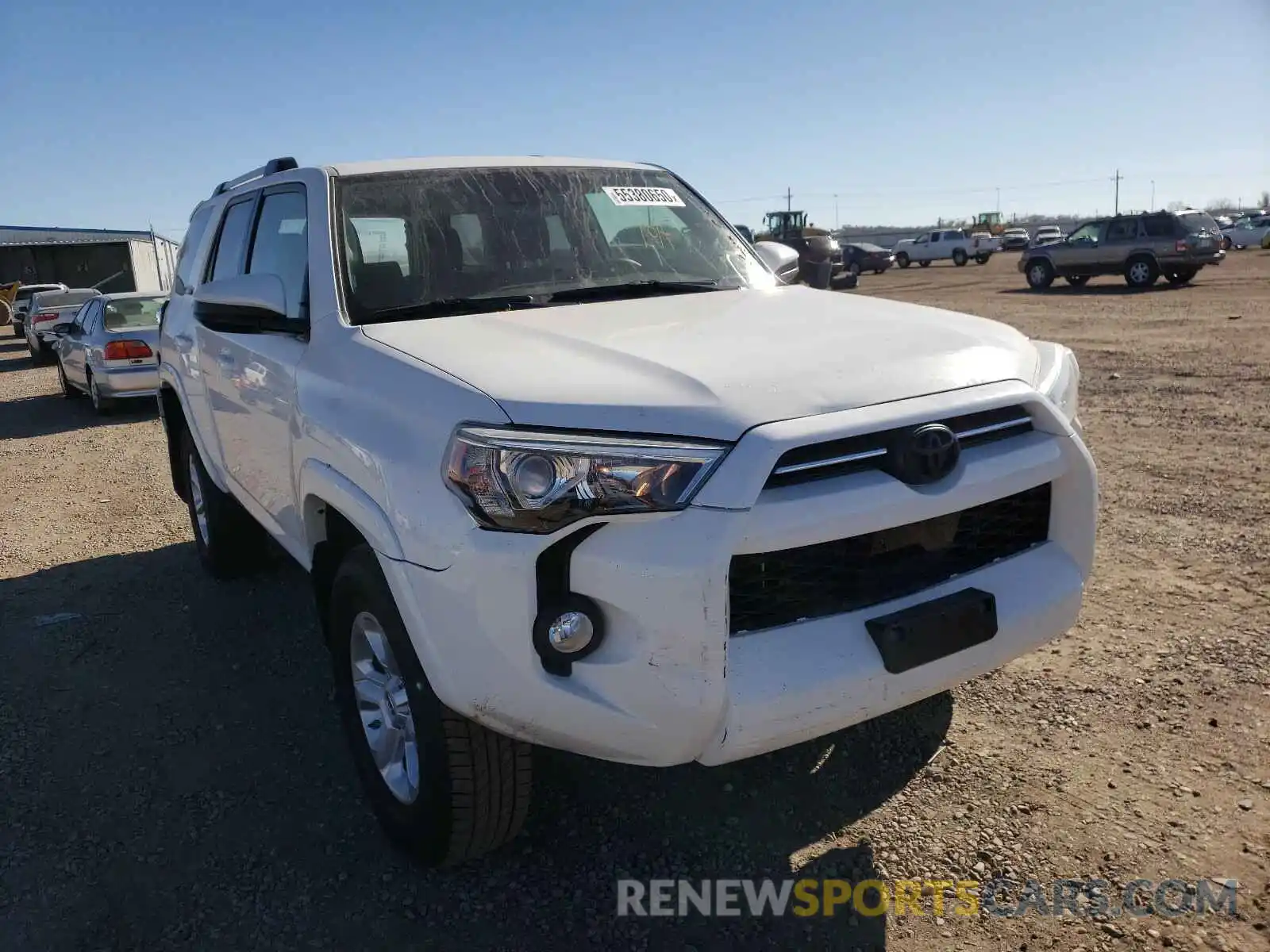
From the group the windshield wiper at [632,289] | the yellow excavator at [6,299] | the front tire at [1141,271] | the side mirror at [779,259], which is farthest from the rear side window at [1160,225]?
the yellow excavator at [6,299]

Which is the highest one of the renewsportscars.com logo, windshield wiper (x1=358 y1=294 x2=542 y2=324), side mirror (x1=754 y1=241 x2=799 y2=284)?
side mirror (x1=754 y1=241 x2=799 y2=284)

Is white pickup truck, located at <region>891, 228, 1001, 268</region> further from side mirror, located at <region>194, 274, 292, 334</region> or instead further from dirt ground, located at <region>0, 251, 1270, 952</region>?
side mirror, located at <region>194, 274, 292, 334</region>

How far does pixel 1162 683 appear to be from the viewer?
3.63 metres

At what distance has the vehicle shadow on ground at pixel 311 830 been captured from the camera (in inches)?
102

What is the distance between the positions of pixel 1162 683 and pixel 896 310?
5.63 feet

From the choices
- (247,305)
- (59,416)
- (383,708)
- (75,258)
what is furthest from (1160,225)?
(75,258)

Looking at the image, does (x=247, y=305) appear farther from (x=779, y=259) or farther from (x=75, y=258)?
(x=75, y=258)

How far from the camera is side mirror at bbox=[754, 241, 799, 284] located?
14.1 ft

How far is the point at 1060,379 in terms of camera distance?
2943 millimetres

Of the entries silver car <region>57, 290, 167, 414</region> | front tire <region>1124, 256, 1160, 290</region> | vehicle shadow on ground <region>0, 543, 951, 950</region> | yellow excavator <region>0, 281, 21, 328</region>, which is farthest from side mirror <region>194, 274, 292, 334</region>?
yellow excavator <region>0, 281, 21, 328</region>

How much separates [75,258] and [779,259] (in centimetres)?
5276

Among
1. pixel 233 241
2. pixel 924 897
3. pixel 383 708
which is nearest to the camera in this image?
pixel 924 897

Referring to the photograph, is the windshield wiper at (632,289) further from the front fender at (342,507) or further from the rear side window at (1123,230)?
the rear side window at (1123,230)

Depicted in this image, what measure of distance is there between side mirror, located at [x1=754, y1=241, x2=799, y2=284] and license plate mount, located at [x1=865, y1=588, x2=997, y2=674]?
6.92ft
